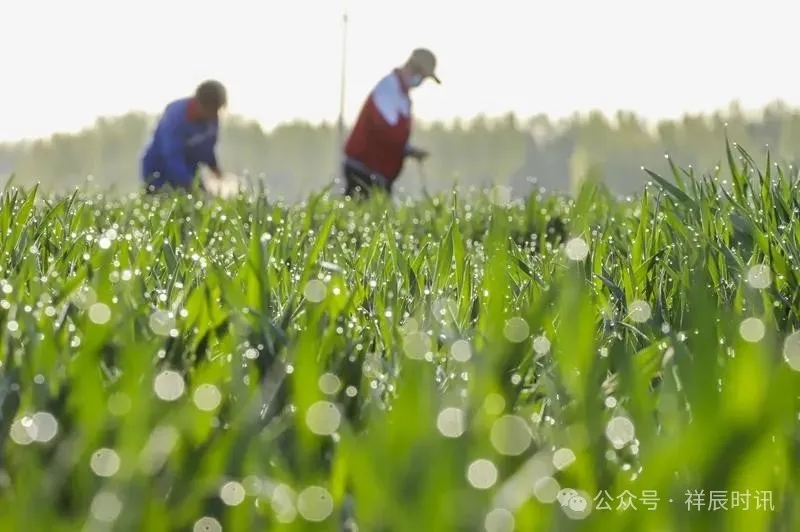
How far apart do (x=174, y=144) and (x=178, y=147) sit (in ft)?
0.18

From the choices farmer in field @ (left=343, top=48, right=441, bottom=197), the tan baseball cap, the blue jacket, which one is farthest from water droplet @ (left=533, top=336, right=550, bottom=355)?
the tan baseball cap

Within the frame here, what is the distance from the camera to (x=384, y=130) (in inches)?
395

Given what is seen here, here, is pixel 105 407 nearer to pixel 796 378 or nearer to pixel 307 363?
pixel 307 363

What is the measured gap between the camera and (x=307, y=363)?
701mm

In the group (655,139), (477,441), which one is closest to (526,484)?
(477,441)

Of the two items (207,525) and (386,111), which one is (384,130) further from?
(207,525)

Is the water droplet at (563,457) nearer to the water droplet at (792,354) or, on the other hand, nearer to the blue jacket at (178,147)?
the water droplet at (792,354)

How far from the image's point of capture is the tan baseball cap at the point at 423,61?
34.1ft

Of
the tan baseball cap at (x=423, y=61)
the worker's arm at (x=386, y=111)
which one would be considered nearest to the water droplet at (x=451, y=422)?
the worker's arm at (x=386, y=111)

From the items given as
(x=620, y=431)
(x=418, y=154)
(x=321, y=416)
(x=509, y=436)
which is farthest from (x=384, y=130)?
(x=509, y=436)

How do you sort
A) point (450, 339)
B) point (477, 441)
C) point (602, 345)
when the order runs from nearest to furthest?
point (477, 441) → point (450, 339) → point (602, 345)

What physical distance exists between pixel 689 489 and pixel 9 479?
47 centimetres

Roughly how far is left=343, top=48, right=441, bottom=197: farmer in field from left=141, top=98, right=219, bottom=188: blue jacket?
1369mm

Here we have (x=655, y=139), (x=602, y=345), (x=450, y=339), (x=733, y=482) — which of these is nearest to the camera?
(x=733, y=482)
